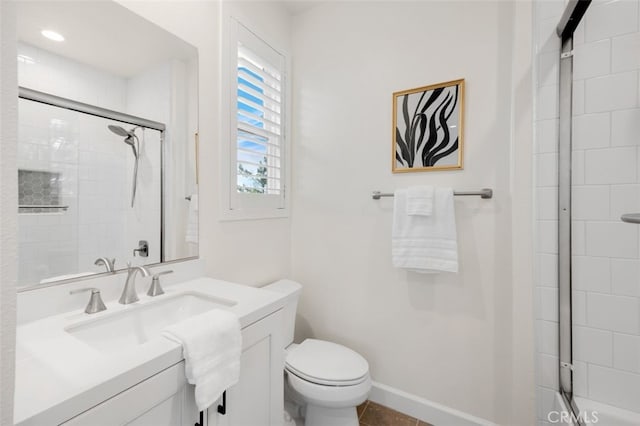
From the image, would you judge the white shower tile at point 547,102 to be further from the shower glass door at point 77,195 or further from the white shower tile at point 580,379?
the shower glass door at point 77,195

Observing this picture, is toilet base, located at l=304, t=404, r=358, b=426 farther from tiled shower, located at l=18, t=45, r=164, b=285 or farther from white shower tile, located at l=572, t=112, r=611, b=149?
white shower tile, located at l=572, t=112, r=611, b=149

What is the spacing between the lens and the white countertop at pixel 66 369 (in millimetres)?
519

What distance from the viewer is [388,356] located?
171 centimetres

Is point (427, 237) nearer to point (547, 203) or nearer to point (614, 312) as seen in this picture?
point (547, 203)

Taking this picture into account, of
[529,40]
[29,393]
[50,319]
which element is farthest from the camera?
[529,40]

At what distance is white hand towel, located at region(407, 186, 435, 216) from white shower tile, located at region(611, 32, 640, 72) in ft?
2.63

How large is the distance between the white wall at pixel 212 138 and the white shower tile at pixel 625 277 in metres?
1.63

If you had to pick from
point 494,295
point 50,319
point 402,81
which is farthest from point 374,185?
point 50,319

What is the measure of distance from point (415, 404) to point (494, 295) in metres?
0.76

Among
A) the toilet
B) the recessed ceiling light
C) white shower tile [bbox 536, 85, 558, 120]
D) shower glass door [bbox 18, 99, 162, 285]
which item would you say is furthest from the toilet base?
the recessed ceiling light

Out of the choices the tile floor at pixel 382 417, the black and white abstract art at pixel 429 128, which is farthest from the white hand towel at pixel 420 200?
the tile floor at pixel 382 417

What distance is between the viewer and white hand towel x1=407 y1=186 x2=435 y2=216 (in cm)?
149

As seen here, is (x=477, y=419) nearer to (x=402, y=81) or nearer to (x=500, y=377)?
(x=500, y=377)

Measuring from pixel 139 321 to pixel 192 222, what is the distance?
480 millimetres
